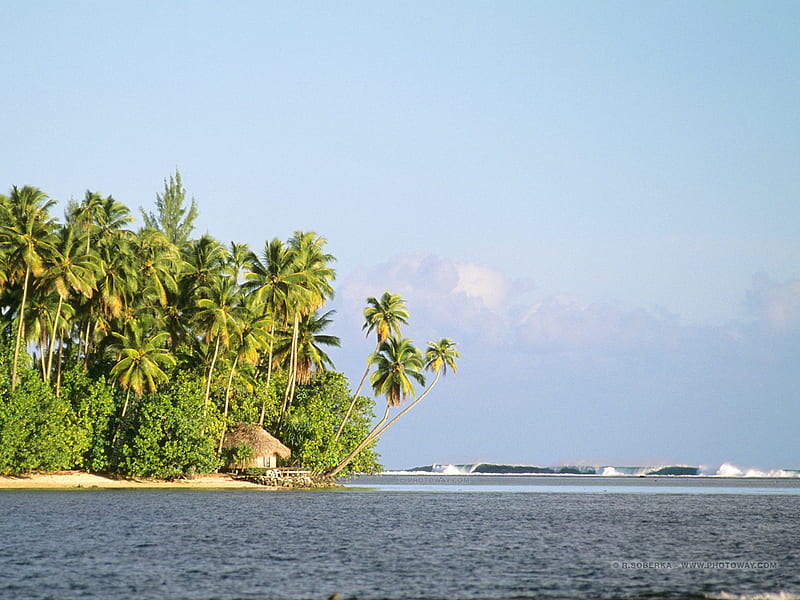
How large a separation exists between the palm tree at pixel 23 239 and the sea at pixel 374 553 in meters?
13.4

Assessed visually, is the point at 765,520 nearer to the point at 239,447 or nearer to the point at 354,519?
the point at 354,519

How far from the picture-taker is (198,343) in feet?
232

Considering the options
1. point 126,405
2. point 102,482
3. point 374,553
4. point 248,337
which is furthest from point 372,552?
point 102,482

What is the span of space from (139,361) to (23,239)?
10.3 meters

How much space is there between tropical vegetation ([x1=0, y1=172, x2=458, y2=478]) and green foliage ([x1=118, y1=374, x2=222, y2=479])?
97mm

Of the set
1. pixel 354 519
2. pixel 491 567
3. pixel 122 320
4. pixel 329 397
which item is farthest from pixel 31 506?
pixel 329 397

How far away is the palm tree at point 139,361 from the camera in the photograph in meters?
60.2

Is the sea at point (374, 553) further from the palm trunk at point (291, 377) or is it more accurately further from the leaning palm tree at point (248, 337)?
the palm trunk at point (291, 377)

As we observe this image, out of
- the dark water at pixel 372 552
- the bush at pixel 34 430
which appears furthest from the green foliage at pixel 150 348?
the dark water at pixel 372 552

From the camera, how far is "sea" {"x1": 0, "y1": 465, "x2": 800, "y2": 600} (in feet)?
70.2

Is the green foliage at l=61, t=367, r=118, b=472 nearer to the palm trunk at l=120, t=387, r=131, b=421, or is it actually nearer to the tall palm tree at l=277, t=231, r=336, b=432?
the palm trunk at l=120, t=387, r=131, b=421

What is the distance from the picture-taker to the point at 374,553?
29.5 meters

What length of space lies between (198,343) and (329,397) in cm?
1163

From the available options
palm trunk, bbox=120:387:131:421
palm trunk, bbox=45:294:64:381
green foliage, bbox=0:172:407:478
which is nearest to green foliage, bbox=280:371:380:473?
green foliage, bbox=0:172:407:478
